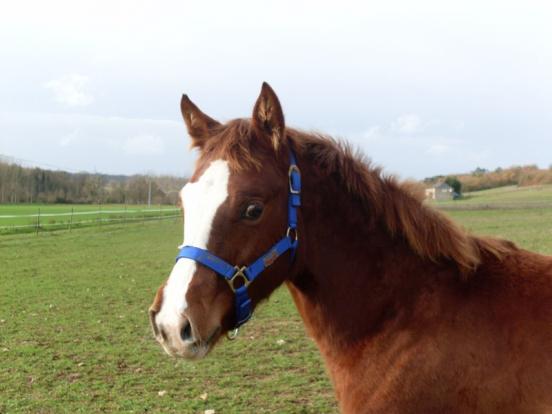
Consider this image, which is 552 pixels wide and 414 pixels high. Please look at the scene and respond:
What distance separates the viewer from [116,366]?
6.95m

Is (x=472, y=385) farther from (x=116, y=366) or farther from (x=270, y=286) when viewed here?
(x=116, y=366)

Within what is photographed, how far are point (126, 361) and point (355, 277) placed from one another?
5.26 metres

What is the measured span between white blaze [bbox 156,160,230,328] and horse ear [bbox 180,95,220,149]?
0.38 metres

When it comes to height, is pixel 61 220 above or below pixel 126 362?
below

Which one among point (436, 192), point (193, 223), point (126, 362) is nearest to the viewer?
point (193, 223)

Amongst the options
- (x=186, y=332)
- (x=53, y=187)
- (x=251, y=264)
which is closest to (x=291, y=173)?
(x=251, y=264)

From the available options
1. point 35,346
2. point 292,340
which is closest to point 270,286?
point 292,340

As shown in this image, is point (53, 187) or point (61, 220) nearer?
point (61, 220)

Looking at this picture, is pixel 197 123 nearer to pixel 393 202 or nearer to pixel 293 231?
pixel 293 231

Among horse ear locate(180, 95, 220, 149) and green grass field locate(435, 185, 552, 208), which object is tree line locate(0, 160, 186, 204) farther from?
horse ear locate(180, 95, 220, 149)

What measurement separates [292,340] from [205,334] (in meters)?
5.93

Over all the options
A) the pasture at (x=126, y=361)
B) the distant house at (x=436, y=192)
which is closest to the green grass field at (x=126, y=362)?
the pasture at (x=126, y=361)

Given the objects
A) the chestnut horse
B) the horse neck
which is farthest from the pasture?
the chestnut horse

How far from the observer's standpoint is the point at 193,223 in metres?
2.50
